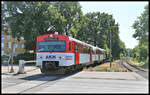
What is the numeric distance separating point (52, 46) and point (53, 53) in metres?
0.54

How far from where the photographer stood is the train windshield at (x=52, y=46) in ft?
50.5

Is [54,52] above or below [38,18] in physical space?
below

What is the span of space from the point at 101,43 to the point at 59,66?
4314cm

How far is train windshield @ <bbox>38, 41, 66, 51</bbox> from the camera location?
15.4 meters

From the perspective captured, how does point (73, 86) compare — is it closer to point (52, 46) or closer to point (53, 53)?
point (53, 53)

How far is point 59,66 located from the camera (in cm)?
1529

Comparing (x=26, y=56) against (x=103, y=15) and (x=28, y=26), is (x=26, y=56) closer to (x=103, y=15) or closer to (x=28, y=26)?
(x=28, y=26)

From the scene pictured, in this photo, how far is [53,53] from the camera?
15336mm

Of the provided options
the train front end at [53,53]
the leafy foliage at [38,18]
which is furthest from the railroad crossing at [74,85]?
the leafy foliage at [38,18]

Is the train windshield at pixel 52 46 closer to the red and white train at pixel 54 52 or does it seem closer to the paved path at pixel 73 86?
the red and white train at pixel 54 52

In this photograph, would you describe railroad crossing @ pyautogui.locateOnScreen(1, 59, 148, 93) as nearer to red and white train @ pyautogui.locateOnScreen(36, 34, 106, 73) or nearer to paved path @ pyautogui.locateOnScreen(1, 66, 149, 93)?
paved path @ pyautogui.locateOnScreen(1, 66, 149, 93)

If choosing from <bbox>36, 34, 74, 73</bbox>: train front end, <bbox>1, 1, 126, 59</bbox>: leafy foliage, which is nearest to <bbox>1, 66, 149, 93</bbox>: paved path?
<bbox>36, 34, 74, 73</bbox>: train front end

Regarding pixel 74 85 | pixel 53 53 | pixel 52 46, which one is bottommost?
pixel 74 85

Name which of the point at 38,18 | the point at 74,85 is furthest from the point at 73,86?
the point at 38,18
